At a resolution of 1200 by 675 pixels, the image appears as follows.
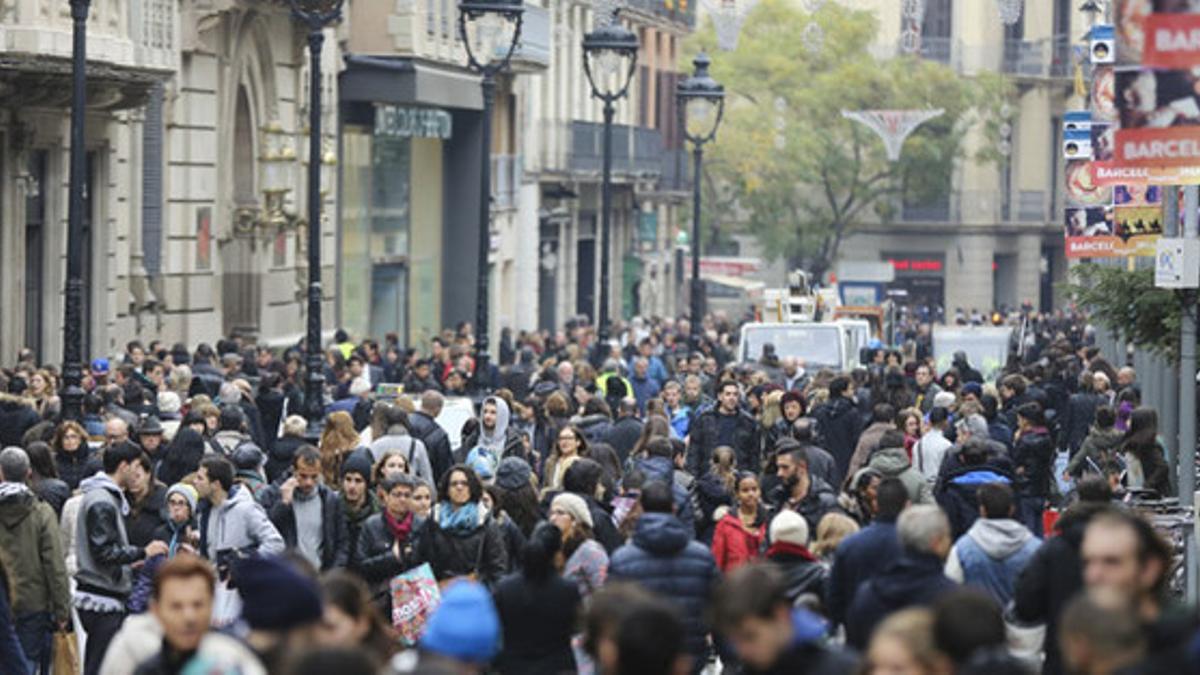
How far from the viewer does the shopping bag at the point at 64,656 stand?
16156mm

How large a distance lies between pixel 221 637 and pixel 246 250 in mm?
31177

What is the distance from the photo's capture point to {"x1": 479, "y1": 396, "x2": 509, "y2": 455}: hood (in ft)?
73.2

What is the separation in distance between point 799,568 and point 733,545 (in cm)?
183

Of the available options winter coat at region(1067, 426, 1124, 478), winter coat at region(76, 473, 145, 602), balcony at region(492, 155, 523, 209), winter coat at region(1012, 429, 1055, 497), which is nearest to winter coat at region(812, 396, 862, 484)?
winter coat at region(1067, 426, 1124, 478)

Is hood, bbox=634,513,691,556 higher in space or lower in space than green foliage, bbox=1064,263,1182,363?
lower

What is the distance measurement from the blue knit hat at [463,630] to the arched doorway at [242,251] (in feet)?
101

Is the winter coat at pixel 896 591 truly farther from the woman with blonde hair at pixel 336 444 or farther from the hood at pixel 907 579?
the woman with blonde hair at pixel 336 444

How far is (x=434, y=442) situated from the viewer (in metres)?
21.5

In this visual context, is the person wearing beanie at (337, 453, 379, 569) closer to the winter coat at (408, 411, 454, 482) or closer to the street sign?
the winter coat at (408, 411, 454, 482)

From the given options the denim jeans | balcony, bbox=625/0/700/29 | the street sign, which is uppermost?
balcony, bbox=625/0/700/29

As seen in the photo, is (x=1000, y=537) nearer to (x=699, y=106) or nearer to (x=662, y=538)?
(x=662, y=538)

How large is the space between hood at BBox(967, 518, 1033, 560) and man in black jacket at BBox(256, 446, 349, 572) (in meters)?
3.69

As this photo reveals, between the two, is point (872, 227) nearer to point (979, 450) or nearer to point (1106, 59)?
point (1106, 59)

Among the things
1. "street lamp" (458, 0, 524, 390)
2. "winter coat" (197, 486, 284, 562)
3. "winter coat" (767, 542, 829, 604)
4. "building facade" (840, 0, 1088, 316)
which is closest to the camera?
"winter coat" (767, 542, 829, 604)
